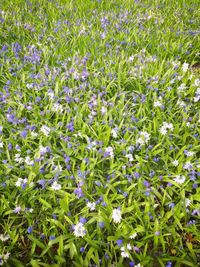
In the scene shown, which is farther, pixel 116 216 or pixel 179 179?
Result: pixel 179 179

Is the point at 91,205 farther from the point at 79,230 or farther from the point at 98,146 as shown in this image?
the point at 98,146

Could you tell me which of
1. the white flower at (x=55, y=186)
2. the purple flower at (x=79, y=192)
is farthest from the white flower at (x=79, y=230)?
the white flower at (x=55, y=186)

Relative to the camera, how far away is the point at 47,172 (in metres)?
3.01

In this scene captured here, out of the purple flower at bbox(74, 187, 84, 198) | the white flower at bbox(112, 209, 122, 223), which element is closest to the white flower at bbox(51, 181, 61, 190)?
the purple flower at bbox(74, 187, 84, 198)

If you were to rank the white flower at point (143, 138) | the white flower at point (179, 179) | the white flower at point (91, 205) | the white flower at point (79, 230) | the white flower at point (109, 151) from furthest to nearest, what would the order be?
the white flower at point (143, 138)
the white flower at point (109, 151)
the white flower at point (179, 179)
the white flower at point (91, 205)
the white flower at point (79, 230)

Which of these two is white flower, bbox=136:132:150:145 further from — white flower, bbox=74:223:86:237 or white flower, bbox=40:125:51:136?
white flower, bbox=74:223:86:237

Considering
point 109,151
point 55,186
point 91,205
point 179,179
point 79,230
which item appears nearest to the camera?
point 79,230

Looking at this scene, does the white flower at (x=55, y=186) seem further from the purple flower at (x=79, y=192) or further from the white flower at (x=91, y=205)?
the white flower at (x=91, y=205)

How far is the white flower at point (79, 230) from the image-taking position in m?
2.39

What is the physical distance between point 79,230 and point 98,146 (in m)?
1.05

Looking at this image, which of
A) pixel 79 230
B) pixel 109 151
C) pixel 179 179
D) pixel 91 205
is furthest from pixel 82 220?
pixel 179 179

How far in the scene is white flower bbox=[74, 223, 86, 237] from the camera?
7.85 feet

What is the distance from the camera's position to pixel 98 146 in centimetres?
316

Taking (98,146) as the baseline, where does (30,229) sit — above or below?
below
